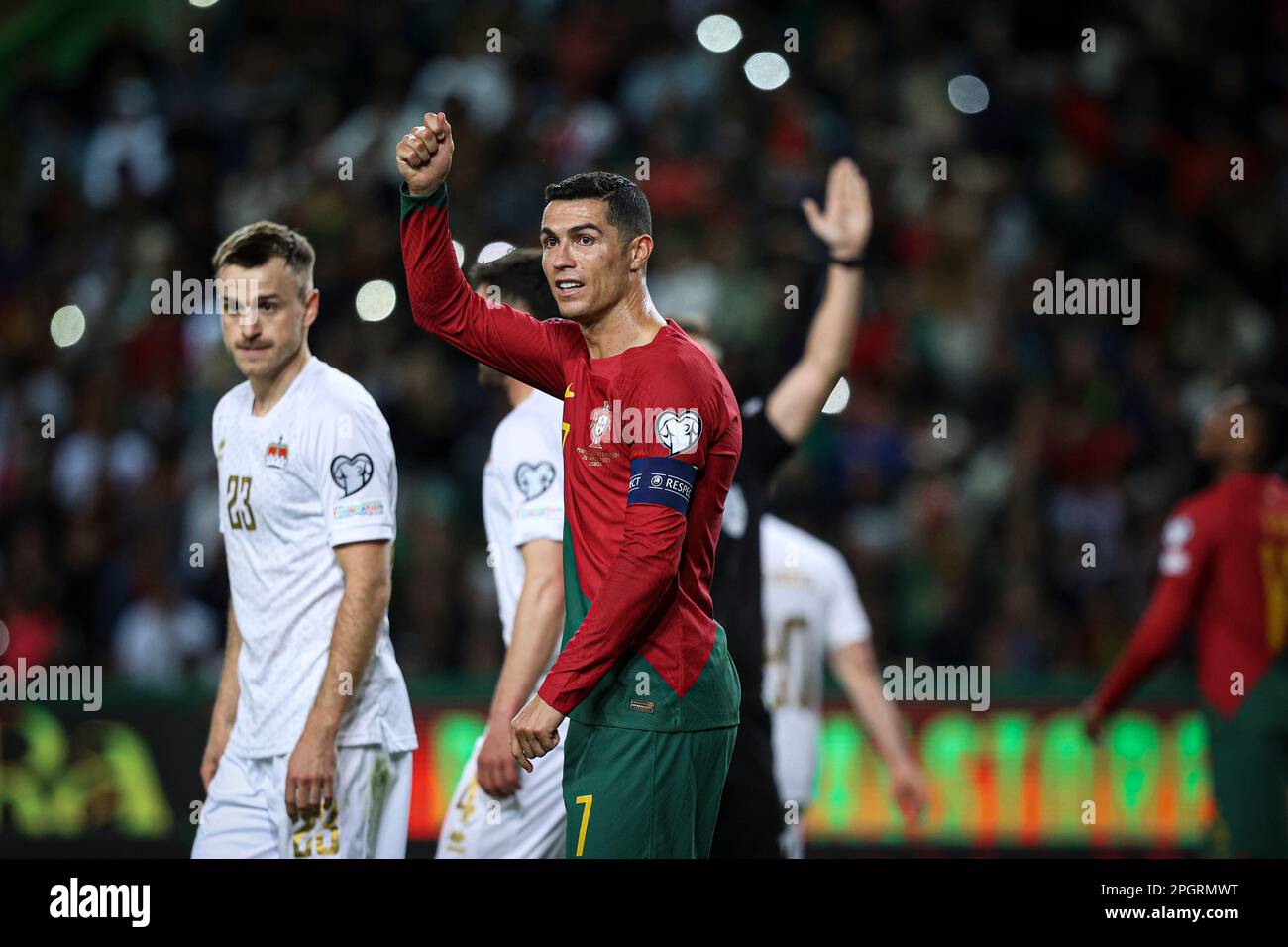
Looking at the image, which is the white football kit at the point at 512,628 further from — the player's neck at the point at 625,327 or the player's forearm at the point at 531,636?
the player's neck at the point at 625,327

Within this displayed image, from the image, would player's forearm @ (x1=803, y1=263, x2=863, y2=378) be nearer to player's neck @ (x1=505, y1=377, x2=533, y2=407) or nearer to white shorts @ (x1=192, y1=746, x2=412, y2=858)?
player's neck @ (x1=505, y1=377, x2=533, y2=407)

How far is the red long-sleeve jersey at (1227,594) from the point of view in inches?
277

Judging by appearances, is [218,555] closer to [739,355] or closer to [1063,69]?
[739,355]

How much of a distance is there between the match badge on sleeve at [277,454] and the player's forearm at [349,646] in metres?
0.43

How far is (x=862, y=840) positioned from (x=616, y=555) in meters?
5.14

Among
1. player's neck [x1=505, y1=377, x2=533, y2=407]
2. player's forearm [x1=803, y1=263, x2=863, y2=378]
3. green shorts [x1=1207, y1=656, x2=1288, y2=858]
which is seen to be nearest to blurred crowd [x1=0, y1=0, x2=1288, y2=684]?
green shorts [x1=1207, y1=656, x2=1288, y2=858]

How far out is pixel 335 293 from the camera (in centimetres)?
1095

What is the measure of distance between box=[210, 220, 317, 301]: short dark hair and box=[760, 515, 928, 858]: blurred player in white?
256 cm

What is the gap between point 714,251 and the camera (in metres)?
10.9

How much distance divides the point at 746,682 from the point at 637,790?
4.90 feet

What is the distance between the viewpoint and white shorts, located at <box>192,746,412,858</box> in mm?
4750

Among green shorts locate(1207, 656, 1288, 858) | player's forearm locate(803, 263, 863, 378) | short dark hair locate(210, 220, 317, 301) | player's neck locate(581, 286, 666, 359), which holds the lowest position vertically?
green shorts locate(1207, 656, 1288, 858)

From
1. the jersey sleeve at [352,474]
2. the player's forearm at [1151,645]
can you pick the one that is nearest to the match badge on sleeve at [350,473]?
the jersey sleeve at [352,474]

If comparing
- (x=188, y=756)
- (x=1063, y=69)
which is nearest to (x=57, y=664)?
(x=188, y=756)
